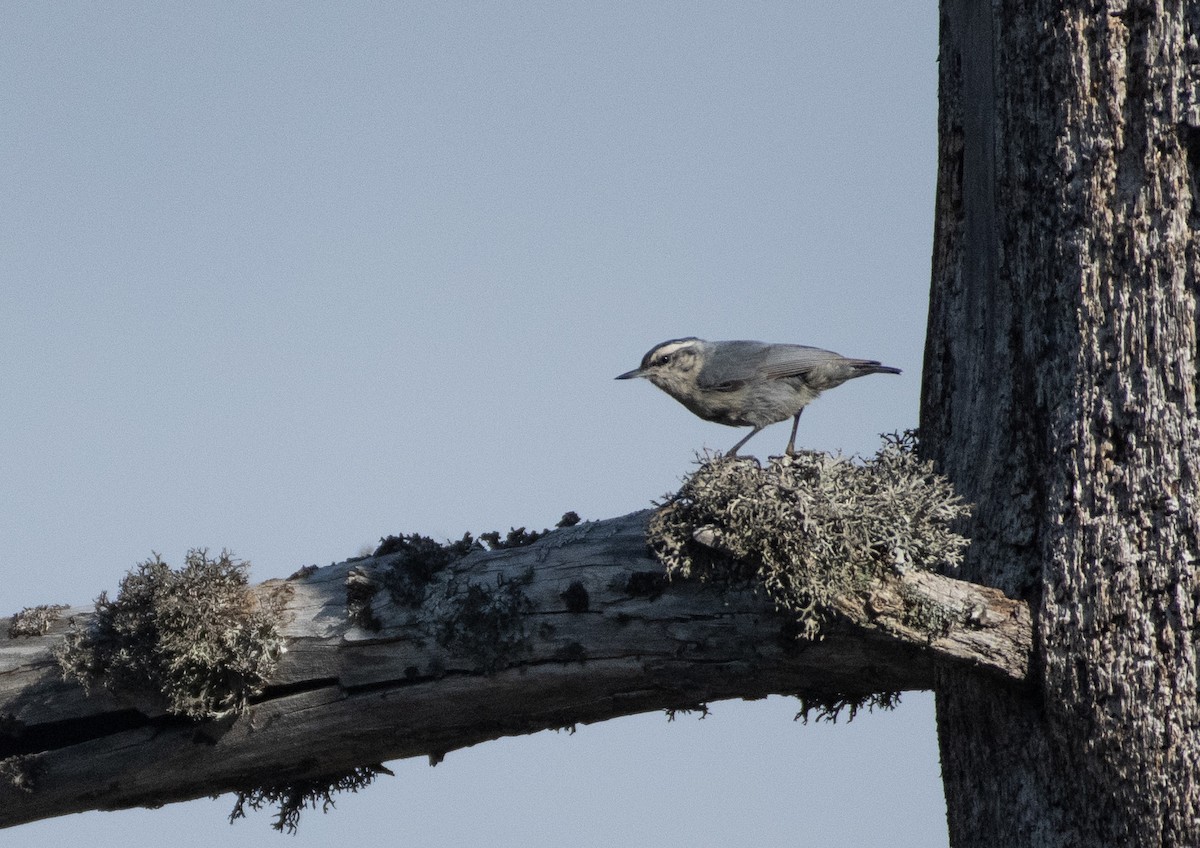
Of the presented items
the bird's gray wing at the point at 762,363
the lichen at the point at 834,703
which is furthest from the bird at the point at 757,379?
the lichen at the point at 834,703

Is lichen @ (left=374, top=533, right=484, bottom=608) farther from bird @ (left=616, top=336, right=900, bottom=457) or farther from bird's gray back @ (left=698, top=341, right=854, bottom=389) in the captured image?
bird's gray back @ (left=698, top=341, right=854, bottom=389)

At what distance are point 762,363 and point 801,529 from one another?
3.13m

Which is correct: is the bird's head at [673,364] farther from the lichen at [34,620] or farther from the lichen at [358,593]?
the lichen at [34,620]

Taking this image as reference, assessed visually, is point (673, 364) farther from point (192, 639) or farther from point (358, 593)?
point (192, 639)

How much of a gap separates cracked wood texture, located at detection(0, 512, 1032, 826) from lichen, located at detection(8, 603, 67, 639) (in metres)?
0.05

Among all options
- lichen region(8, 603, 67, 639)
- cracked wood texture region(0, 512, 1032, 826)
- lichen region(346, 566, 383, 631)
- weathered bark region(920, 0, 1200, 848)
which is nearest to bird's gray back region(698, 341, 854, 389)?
cracked wood texture region(0, 512, 1032, 826)

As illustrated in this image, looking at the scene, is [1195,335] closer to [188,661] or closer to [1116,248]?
[1116,248]

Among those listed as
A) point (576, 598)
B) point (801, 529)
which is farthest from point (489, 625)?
point (801, 529)

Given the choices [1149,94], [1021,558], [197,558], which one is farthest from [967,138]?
[197,558]

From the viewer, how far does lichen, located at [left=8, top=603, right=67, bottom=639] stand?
5379 mm

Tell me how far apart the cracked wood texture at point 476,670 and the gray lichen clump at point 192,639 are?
110 millimetres

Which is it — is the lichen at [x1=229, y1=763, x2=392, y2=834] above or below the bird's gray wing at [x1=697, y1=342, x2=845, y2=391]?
below

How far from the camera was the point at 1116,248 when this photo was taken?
13.1 ft

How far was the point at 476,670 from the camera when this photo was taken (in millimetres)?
4707
